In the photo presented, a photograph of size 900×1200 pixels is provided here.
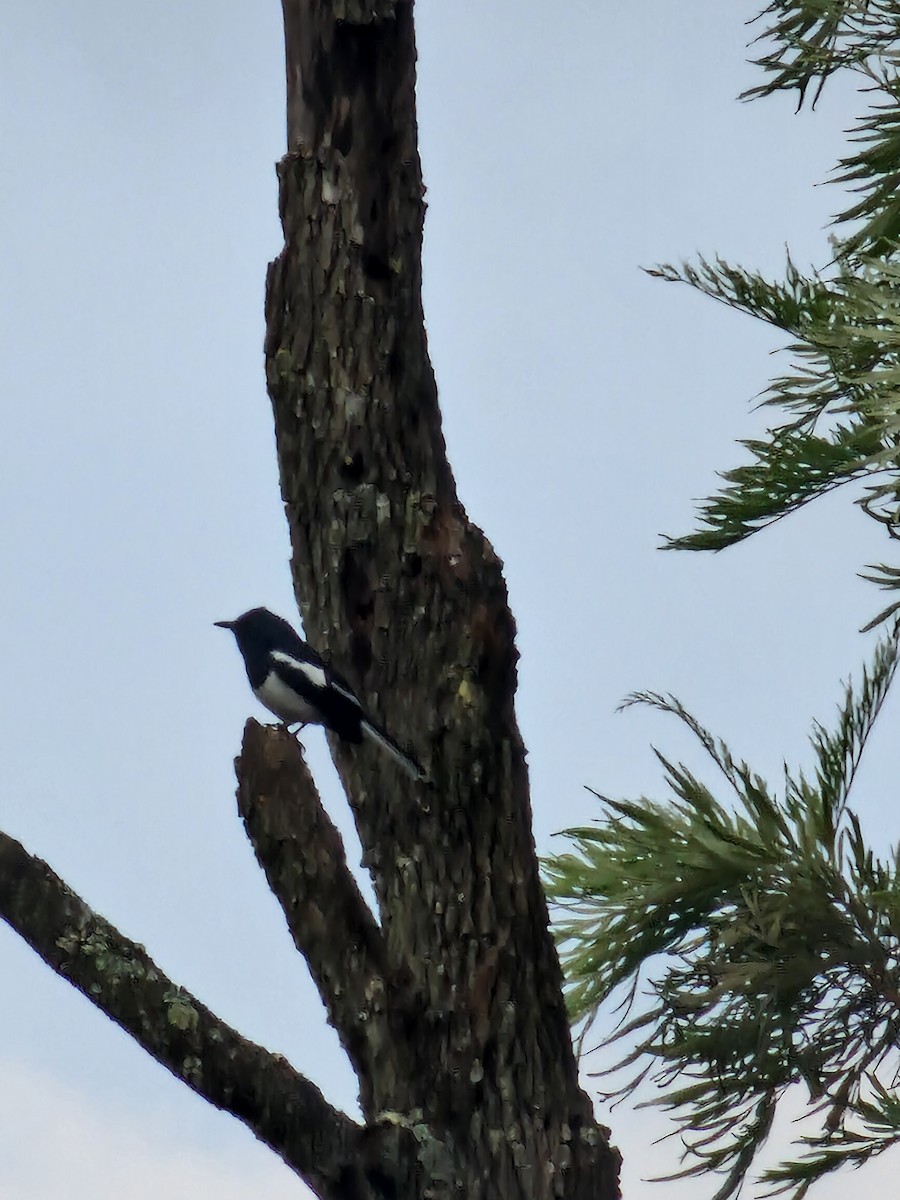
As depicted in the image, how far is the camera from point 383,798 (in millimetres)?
3977

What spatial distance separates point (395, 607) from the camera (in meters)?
3.97

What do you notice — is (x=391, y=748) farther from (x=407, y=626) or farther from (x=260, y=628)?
(x=260, y=628)

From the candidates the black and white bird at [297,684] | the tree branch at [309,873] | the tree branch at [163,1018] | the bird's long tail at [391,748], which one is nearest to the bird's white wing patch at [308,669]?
the black and white bird at [297,684]

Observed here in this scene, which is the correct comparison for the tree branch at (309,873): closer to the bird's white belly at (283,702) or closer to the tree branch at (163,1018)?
the tree branch at (163,1018)

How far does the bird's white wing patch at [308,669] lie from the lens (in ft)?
13.3

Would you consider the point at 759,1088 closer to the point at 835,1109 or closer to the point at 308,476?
the point at 835,1109

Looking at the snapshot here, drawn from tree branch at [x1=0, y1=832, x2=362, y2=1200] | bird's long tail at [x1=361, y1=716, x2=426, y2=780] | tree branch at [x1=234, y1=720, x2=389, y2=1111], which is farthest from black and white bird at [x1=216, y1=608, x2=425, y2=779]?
tree branch at [x1=0, y1=832, x2=362, y2=1200]

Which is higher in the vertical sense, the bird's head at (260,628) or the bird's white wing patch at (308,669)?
the bird's head at (260,628)

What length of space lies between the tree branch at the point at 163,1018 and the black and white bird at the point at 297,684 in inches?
37.1

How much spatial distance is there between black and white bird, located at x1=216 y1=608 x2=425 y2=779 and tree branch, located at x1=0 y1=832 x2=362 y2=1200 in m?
0.94

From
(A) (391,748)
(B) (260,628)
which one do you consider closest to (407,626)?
(A) (391,748)

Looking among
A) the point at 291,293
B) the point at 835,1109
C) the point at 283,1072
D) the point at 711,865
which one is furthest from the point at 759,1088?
the point at 291,293

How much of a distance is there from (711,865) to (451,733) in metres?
2.65

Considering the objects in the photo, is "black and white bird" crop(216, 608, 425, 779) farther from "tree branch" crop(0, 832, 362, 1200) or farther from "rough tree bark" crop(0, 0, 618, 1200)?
"tree branch" crop(0, 832, 362, 1200)
